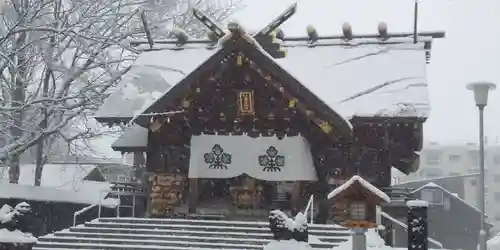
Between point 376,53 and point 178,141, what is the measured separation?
673cm

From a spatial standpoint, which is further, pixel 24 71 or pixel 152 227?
pixel 24 71

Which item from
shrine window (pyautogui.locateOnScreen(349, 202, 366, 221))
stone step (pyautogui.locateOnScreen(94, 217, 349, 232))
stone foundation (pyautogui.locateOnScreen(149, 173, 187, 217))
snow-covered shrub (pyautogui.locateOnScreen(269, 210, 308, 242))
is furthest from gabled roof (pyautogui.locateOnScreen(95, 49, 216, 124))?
snow-covered shrub (pyautogui.locateOnScreen(269, 210, 308, 242))

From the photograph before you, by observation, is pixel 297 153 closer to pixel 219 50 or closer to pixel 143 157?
pixel 219 50

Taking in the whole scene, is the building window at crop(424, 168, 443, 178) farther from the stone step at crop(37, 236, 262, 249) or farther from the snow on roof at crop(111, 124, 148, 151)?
the stone step at crop(37, 236, 262, 249)

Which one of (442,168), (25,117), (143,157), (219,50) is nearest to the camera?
(219,50)

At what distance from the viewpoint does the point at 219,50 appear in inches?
645

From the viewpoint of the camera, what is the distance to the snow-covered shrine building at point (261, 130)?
1614cm

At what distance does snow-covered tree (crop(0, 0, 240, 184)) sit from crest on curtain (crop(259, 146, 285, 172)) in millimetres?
4632

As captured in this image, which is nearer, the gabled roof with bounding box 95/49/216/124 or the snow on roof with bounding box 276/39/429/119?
the snow on roof with bounding box 276/39/429/119

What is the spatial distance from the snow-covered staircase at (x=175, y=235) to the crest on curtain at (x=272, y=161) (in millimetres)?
1792

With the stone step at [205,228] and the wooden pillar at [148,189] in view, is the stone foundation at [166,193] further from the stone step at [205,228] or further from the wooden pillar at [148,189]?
the stone step at [205,228]

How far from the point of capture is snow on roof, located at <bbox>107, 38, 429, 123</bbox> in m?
16.3

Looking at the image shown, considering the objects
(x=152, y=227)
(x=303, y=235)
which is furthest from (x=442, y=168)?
(x=303, y=235)

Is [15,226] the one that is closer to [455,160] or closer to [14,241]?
[14,241]
